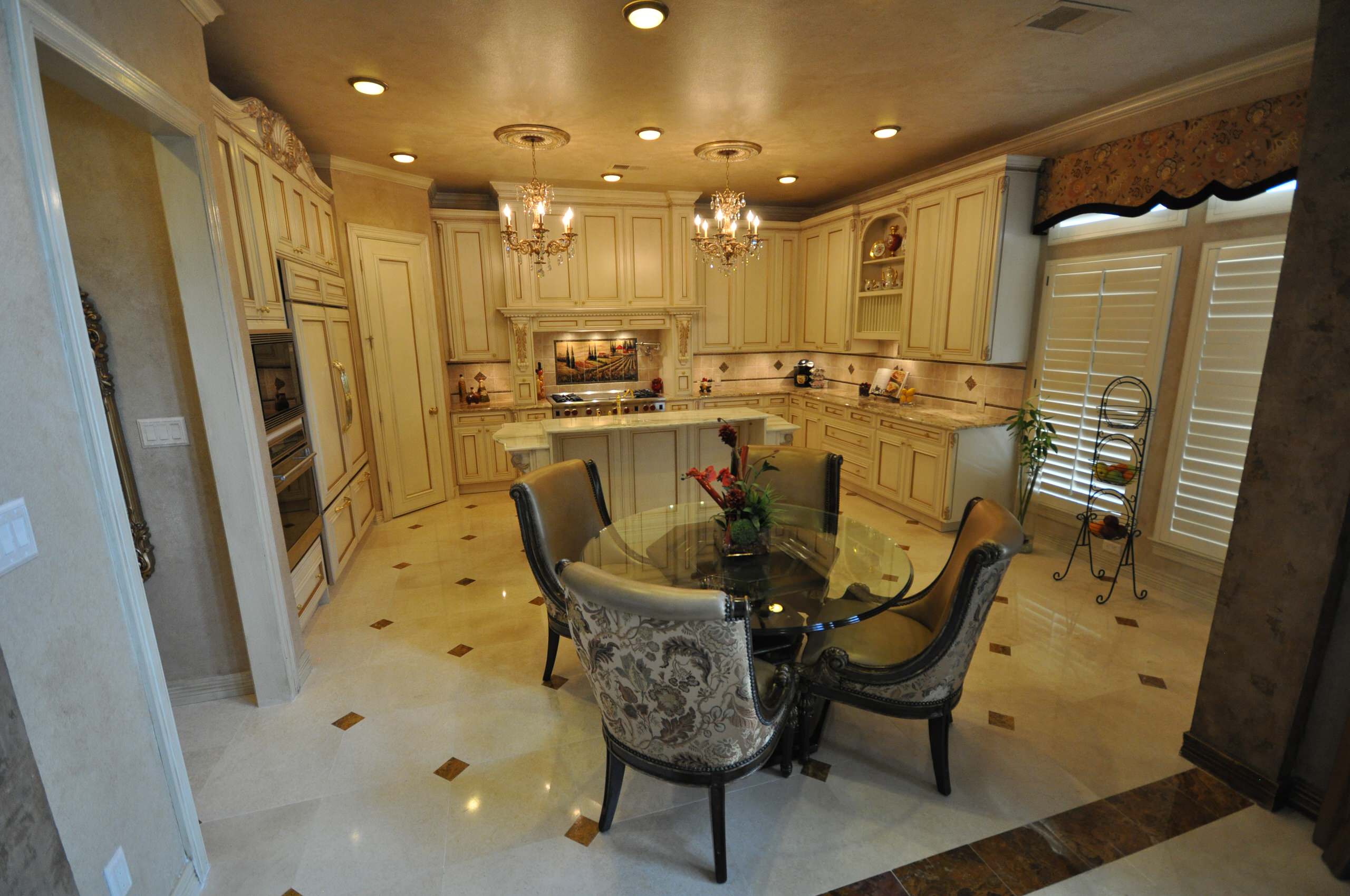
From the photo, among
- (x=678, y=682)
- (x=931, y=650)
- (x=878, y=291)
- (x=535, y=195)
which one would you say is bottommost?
(x=931, y=650)

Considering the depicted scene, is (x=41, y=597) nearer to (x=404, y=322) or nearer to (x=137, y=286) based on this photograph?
(x=137, y=286)

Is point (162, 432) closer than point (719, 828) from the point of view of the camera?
No

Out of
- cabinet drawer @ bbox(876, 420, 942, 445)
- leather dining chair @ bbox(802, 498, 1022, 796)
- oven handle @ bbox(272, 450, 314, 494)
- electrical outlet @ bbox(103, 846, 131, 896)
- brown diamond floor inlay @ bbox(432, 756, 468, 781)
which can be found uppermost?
oven handle @ bbox(272, 450, 314, 494)

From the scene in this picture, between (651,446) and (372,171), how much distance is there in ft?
9.86

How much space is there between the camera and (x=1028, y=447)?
12.3 feet

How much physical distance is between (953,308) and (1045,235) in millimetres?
731

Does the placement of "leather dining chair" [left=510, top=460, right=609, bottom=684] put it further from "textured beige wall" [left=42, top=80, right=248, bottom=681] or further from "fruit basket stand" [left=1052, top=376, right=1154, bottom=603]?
"fruit basket stand" [left=1052, top=376, right=1154, bottom=603]

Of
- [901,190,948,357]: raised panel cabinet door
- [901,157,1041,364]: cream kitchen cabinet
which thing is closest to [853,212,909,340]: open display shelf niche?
[901,190,948,357]: raised panel cabinet door

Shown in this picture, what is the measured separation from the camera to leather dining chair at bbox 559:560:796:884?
1.37 m

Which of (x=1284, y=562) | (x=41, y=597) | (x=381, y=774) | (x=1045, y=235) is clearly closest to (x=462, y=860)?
(x=381, y=774)

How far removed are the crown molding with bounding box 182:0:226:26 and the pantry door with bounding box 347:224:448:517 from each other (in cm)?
227

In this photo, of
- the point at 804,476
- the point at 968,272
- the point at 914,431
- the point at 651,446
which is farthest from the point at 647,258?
the point at 804,476

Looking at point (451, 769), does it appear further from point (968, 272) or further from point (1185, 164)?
point (1185, 164)

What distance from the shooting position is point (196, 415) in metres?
2.24
